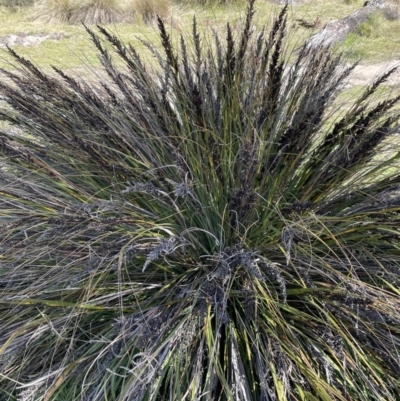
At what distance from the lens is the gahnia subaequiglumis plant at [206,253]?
137 cm

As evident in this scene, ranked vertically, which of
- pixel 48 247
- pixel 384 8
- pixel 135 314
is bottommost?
pixel 384 8

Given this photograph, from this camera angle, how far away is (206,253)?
1645 millimetres

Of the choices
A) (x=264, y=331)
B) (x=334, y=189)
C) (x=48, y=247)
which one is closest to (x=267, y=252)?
(x=264, y=331)

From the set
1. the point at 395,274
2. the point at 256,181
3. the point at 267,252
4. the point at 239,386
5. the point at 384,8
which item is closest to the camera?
the point at 239,386

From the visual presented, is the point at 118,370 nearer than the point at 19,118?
Yes

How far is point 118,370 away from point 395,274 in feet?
→ 2.83

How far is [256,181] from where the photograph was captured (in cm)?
177

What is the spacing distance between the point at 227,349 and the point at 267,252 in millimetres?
330

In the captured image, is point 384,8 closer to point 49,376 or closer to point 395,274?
point 395,274

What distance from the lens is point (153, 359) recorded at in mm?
1363

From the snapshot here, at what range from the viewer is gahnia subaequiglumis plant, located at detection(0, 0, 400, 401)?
1373 millimetres

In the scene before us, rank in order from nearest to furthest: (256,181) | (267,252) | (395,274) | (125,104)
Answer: (395,274), (267,252), (256,181), (125,104)

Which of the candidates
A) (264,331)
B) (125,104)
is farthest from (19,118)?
(264,331)

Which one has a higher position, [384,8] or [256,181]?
[256,181]
